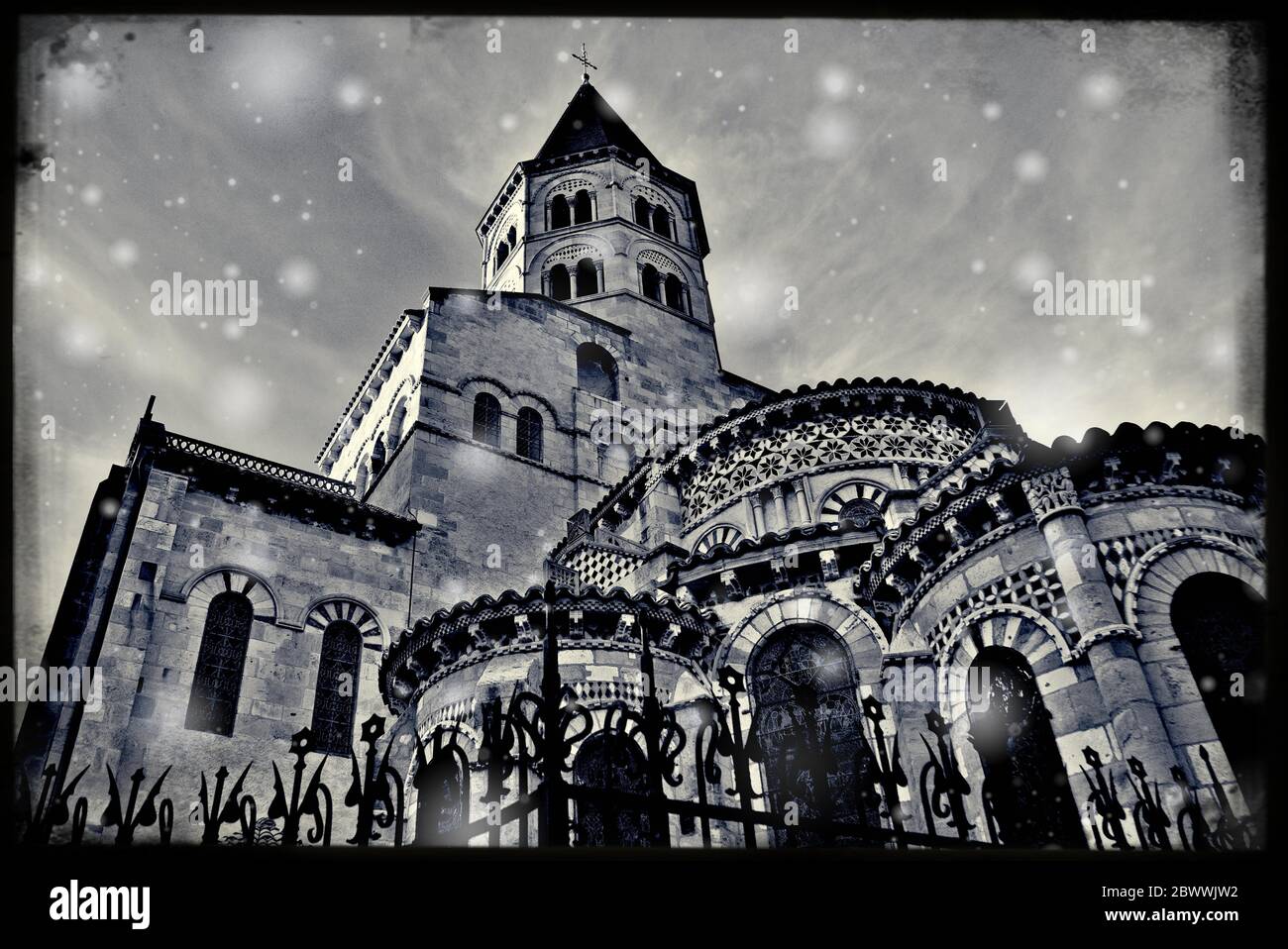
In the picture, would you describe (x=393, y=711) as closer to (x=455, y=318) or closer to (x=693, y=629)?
(x=693, y=629)

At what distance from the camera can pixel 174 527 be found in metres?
16.5

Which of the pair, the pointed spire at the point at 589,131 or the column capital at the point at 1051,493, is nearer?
the column capital at the point at 1051,493

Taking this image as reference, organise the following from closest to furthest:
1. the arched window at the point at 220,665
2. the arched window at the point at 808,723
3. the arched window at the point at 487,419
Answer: the arched window at the point at 808,723, the arched window at the point at 220,665, the arched window at the point at 487,419

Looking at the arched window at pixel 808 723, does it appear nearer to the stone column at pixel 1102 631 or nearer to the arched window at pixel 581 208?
the stone column at pixel 1102 631

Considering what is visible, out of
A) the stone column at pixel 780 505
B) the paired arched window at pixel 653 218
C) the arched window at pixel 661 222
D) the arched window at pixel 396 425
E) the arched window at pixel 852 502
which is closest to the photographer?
the arched window at pixel 852 502

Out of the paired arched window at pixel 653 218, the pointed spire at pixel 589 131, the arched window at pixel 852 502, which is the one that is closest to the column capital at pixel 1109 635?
the arched window at pixel 852 502

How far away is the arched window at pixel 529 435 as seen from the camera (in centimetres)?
2298

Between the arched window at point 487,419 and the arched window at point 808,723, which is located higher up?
the arched window at point 487,419

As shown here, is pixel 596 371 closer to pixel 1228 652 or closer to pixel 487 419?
pixel 487 419

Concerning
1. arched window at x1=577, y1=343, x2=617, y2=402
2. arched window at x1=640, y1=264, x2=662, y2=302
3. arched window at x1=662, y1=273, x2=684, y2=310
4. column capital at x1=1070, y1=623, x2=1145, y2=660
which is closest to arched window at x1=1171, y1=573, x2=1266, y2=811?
column capital at x1=1070, y1=623, x2=1145, y2=660

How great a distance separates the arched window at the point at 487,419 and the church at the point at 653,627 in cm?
9

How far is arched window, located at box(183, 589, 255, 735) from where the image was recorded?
15.0m
